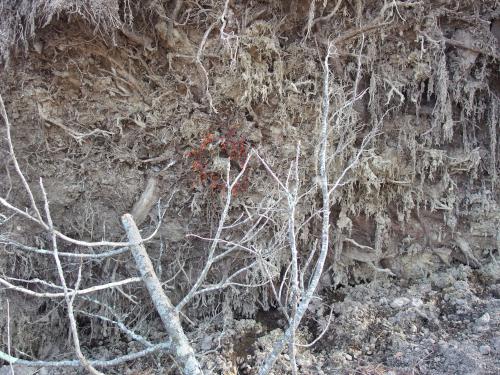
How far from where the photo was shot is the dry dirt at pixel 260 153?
104 inches

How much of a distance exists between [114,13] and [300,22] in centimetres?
120

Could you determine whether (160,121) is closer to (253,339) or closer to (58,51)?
(58,51)

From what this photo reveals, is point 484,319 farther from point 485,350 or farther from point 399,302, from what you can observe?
point 399,302

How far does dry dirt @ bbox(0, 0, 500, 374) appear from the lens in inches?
104

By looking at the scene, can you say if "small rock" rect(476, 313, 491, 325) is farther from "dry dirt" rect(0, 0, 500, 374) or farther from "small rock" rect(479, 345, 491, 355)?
"small rock" rect(479, 345, 491, 355)

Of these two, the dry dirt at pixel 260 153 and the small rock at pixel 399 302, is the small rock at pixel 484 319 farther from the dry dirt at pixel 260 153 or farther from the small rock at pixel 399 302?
the small rock at pixel 399 302

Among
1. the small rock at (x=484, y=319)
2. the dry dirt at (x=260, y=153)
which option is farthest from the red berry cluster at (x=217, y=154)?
the small rock at (x=484, y=319)

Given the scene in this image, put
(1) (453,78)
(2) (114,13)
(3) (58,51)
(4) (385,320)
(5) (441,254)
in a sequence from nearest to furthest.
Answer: (2) (114,13)
(3) (58,51)
(4) (385,320)
(1) (453,78)
(5) (441,254)

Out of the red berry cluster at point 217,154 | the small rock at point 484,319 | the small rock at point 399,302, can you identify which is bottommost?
the small rock at point 399,302

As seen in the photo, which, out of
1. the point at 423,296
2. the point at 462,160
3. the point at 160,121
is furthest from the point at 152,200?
the point at 462,160

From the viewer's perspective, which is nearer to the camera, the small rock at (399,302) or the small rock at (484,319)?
the small rock at (484,319)

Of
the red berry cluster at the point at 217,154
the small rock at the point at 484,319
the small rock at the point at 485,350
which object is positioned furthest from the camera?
the red berry cluster at the point at 217,154

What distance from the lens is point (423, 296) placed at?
116 inches

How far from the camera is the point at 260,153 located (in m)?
2.84
